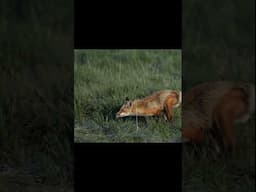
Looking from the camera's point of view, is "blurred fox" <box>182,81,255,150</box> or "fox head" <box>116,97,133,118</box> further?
"blurred fox" <box>182,81,255,150</box>

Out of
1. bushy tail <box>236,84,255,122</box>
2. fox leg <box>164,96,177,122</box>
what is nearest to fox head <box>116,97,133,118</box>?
fox leg <box>164,96,177,122</box>

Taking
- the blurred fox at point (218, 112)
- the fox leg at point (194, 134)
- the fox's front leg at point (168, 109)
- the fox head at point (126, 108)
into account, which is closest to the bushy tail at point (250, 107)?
the blurred fox at point (218, 112)

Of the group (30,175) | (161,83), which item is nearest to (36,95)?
(30,175)

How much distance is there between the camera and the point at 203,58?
381cm

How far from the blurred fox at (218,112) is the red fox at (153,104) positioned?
1.12 feet

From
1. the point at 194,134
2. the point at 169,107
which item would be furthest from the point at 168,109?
the point at 194,134

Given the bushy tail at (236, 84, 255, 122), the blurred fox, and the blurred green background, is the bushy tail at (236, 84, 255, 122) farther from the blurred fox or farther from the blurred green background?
the blurred green background

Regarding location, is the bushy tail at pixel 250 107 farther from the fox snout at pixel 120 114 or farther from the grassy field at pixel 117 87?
the fox snout at pixel 120 114

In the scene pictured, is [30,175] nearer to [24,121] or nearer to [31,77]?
[24,121]

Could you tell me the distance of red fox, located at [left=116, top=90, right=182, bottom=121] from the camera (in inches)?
118

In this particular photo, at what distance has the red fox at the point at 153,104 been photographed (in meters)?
3.01

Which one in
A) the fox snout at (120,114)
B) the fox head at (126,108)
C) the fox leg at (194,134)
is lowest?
the fox leg at (194,134)

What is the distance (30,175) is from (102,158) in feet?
2.10

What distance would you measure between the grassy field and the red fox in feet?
0.10
